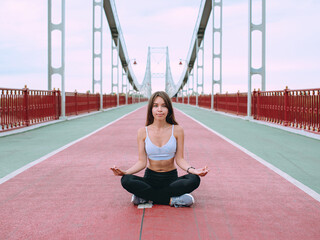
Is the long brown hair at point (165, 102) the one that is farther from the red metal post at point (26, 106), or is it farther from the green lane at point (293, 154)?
the red metal post at point (26, 106)

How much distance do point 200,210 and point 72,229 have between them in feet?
4.05

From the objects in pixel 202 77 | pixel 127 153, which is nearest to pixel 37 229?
pixel 127 153

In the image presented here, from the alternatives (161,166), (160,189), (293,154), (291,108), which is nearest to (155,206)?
(160,189)

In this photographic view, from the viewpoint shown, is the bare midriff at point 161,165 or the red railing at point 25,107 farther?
the red railing at point 25,107

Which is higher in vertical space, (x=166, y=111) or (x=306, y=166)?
(x=166, y=111)

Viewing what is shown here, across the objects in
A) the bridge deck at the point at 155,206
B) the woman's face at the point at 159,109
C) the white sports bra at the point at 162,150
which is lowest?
the bridge deck at the point at 155,206

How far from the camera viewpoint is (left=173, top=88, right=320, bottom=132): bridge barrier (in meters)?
10.8

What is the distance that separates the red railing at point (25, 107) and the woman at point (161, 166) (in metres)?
8.67

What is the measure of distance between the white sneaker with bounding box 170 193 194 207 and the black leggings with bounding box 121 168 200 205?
1.6 inches

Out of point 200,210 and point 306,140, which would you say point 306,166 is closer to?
point 200,210

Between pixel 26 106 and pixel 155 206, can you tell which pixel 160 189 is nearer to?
pixel 155 206

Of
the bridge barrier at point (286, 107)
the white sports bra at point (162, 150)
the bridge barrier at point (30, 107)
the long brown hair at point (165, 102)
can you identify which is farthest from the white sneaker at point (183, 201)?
the bridge barrier at point (30, 107)

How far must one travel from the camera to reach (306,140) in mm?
9805

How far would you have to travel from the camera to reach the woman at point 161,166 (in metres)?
3.68
